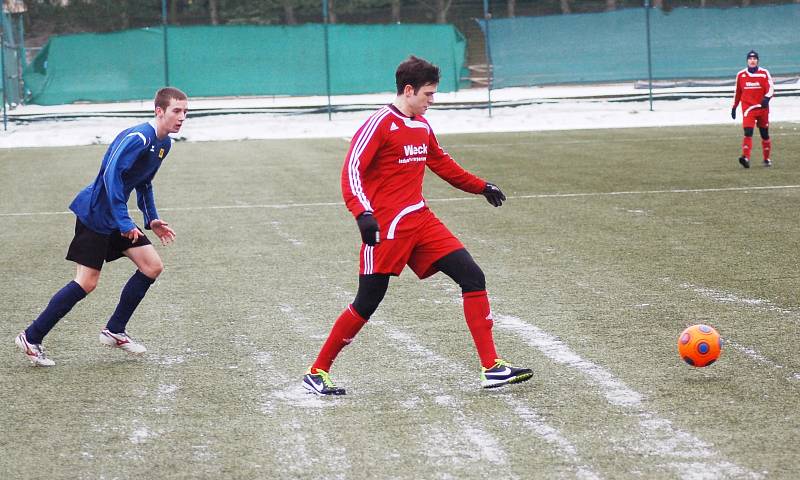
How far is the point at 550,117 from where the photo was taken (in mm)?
31766

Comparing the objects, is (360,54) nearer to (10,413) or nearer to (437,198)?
(437,198)

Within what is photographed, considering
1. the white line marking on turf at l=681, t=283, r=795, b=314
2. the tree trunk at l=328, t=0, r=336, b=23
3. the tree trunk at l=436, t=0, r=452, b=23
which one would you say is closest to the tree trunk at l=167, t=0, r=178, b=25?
the tree trunk at l=328, t=0, r=336, b=23

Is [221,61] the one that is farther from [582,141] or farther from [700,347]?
[700,347]

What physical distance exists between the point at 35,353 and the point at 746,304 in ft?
15.7

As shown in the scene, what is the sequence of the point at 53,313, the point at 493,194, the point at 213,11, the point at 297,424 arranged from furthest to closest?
the point at 213,11
the point at 53,313
the point at 493,194
the point at 297,424

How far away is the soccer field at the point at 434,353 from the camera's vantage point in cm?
504

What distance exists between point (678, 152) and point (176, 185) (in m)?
8.98

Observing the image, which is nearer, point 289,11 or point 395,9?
point 289,11

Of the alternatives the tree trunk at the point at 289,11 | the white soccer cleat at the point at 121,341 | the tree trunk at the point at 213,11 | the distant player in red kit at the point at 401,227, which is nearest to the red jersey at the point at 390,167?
the distant player in red kit at the point at 401,227

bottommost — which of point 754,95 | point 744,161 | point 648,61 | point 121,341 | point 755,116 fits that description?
point 121,341

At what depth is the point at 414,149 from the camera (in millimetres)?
6199

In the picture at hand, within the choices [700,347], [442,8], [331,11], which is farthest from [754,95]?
[331,11]

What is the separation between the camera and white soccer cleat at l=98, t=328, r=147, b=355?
7176 millimetres

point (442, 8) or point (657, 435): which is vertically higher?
point (442, 8)
